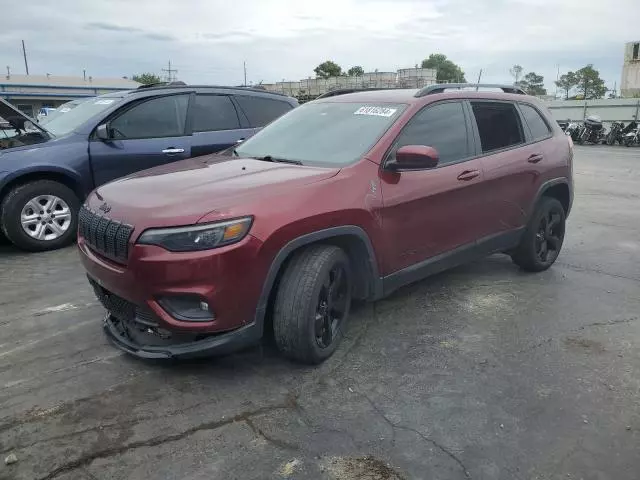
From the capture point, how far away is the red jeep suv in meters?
2.98

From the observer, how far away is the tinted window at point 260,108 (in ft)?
24.7

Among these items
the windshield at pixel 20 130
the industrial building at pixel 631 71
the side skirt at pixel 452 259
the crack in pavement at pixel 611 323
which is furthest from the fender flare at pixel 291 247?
the industrial building at pixel 631 71

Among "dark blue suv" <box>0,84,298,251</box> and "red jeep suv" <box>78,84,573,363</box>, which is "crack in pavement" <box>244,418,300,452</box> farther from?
"dark blue suv" <box>0,84,298,251</box>

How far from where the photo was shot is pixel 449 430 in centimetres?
285

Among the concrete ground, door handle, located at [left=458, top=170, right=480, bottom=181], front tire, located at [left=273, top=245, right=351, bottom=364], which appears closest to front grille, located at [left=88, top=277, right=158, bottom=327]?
the concrete ground

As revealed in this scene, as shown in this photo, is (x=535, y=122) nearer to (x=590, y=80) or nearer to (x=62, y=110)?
(x=62, y=110)

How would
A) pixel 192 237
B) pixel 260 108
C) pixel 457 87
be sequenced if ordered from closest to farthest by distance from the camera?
pixel 192 237, pixel 457 87, pixel 260 108

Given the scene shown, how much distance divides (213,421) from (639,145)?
24.4 metres

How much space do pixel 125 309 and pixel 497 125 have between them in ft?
11.5

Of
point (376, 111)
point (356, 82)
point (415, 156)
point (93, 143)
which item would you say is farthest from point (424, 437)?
point (356, 82)

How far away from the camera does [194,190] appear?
128 inches

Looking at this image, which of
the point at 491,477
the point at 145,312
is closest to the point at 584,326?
the point at 491,477

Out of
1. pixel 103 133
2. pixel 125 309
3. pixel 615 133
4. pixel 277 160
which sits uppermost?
pixel 103 133

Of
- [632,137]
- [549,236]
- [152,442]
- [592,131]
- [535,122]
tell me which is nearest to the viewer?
[152,442]
